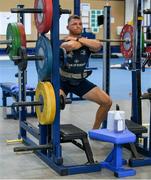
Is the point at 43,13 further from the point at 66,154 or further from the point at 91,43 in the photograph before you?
the point at 66,154

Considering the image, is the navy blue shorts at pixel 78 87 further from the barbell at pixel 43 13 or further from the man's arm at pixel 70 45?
the barbell at pixel 43 13

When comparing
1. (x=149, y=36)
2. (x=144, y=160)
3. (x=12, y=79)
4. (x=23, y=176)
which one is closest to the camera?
(x=23, y=176)

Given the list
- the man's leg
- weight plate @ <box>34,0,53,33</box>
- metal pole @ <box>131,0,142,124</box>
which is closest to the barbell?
weight plate @ <box>34,0,53,33</box>

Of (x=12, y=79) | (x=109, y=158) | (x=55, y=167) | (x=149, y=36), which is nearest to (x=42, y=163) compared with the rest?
(x=55, y=167)

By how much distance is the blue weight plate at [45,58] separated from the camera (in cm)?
373

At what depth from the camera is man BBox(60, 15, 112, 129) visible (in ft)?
14.0

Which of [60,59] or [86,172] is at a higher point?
[60,59]

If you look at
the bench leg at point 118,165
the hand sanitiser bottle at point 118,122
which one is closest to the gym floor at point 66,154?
the bench leg at point 118,165

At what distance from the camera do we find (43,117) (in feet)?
12.6

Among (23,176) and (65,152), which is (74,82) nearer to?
(65,152)

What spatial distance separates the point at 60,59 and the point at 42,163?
39.5 inches

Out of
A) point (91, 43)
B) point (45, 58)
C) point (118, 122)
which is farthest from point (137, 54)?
point (45, 58)

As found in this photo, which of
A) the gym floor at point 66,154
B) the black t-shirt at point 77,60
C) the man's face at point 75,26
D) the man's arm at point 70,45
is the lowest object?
the gym floor at point 66,154

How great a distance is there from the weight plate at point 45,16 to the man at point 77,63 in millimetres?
410
